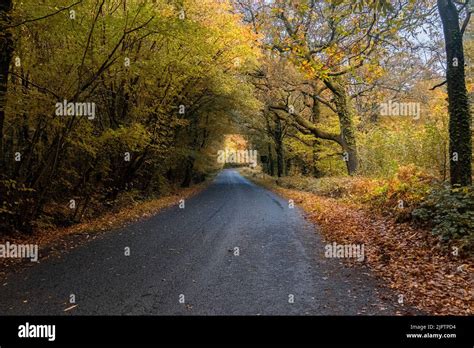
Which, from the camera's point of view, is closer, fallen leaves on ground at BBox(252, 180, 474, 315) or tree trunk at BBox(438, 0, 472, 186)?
fallen leaves on ground at BBox(252, 180, 474, 315)

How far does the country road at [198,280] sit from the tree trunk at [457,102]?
3558 millimetres

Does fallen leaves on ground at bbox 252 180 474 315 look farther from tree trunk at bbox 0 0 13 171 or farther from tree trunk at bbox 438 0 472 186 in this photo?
tree trunk at bbox 0 0 13 171

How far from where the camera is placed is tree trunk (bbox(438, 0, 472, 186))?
813cm

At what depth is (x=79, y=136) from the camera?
1053 centimetres
